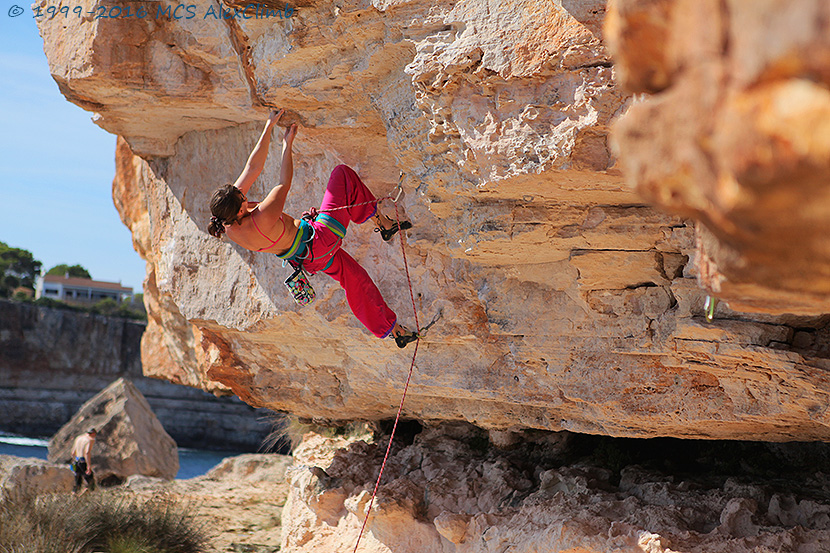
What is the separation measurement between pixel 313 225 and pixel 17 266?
33060mm

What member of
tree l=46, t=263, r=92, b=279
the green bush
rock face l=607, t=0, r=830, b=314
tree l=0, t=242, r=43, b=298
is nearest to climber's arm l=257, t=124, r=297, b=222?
rock face l=607, t=0, r=830, b=314

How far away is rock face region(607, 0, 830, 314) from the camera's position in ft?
3.24

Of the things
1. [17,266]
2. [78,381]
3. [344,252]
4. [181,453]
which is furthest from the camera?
[17,266]

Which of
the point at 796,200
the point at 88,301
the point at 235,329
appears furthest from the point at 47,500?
the point at 88,301

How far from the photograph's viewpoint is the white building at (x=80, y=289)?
34.8 meters

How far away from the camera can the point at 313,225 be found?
3.77 m

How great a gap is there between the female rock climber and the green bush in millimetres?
3624

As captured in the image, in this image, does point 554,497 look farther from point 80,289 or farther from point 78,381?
point 80,289

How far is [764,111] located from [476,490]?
413cm

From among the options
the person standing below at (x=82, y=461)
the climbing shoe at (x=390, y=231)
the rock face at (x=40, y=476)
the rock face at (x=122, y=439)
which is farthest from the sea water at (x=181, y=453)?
the climbing shoe at (x=390, y=231)

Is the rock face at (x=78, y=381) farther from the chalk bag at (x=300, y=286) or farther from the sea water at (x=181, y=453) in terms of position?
the chalk bag at (x=300, y=286)

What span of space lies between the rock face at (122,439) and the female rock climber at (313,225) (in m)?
7.60

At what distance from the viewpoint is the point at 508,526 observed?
4.05 metres

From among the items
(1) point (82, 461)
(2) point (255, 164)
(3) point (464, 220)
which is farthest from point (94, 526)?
(3) point (464, 220)
